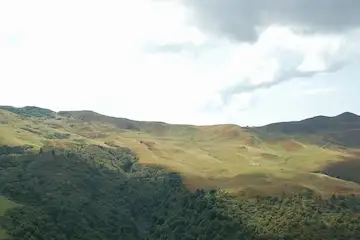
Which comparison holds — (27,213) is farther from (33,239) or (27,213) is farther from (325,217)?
(325,217)

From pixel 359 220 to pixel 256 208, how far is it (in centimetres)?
3780

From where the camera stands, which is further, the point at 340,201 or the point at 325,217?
the point at 340,201

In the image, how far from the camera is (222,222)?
193 meters

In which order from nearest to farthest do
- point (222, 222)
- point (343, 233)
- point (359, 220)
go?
point (343, 233) < point (359, 220) < point (222, 222)

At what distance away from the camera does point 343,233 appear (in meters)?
165

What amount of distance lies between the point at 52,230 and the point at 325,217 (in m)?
99.3

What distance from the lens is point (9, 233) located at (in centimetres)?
17088

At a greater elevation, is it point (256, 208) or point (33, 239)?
point (256, 208)

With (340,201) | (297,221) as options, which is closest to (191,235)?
(297,221)

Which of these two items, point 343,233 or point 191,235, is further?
point 191,235

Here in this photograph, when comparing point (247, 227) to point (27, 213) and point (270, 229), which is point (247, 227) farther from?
point (27, 213)

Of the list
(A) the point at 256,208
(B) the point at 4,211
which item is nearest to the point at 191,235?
(A) the point at 256,208

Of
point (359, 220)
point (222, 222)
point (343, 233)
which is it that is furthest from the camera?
point (222, 222)

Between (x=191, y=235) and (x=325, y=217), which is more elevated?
(x=325, y=217)
